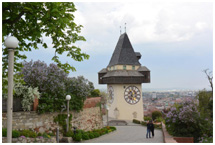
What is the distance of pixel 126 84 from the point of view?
2803 cm

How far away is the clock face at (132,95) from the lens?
28141 mm

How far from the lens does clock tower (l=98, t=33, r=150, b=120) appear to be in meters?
27.7

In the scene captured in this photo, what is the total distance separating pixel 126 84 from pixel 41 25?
877 inches

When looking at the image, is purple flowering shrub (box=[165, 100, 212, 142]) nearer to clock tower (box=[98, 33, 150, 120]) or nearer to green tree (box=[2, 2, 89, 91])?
green tree (box=[2, 2, 89, 91])

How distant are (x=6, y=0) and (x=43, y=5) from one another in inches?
33.7

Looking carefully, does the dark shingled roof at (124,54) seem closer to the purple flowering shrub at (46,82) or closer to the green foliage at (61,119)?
the green foliage at (61,119)

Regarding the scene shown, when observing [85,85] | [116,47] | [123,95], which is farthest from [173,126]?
[116,47]

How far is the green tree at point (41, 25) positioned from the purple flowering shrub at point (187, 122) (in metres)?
5.34

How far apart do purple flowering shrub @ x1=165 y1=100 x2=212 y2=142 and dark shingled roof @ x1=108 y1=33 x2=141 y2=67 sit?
18057mm

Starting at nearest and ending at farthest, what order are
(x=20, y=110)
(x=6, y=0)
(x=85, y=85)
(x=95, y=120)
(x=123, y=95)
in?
(x=6, y=0)
(x=20, y=110)
(x=85, y=85)
(x=95, y=120)
(x=123, y=95)

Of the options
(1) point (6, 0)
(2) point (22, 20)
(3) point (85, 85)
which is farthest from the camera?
(3) point (85, 85)

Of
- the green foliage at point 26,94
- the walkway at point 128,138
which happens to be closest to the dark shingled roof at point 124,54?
the walkway at point 128,138

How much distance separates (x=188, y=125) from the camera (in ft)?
34.3

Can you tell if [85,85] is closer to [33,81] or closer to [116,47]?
[33,81]
